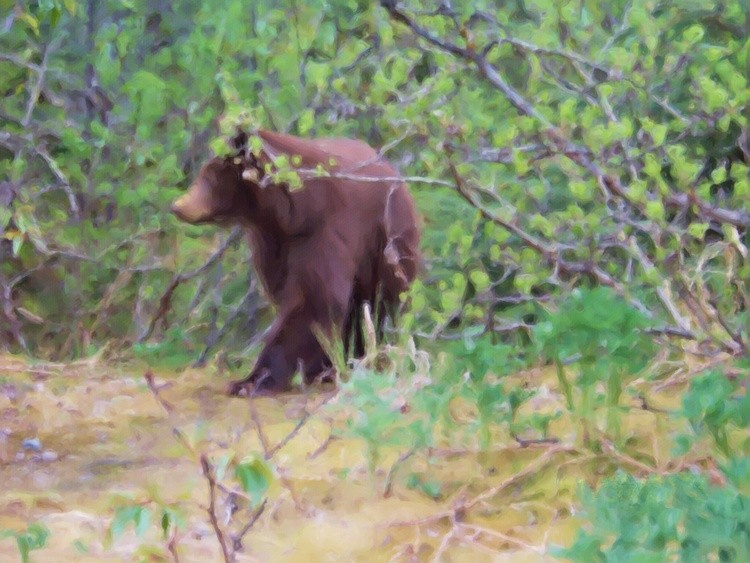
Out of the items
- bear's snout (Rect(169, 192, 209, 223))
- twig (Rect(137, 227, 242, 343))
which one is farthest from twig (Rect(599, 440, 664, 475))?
twig (Rect(137, 227, 242, 343))

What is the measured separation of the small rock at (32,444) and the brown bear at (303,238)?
1.10 meters

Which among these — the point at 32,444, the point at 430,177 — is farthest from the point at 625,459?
the point at 32,444

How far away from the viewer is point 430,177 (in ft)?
11.5

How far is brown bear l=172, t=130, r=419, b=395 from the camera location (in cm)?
458

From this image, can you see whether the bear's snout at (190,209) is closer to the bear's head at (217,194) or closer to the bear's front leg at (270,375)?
the bear's head at (217,194)

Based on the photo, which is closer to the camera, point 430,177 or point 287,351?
point 430,177

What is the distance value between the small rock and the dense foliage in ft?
3.84

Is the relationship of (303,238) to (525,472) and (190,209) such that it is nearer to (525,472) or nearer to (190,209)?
(190,209)

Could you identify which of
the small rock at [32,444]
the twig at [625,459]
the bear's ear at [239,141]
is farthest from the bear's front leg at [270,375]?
the twig at [625,459]

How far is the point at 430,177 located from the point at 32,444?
1.63 meters

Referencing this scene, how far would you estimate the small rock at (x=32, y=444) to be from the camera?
350cm

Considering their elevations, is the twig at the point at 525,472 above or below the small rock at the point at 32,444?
above

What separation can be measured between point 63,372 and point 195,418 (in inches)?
47.8

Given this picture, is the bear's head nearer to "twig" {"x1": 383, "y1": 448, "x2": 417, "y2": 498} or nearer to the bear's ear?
the bear's ear
